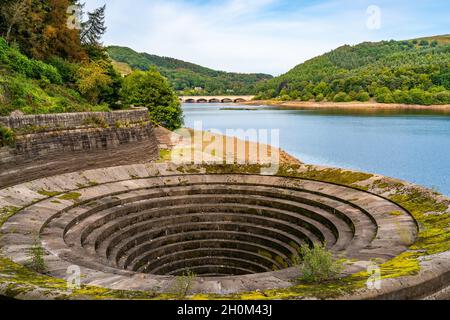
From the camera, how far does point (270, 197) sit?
2083 cm

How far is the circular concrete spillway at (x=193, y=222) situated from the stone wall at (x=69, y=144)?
284cm

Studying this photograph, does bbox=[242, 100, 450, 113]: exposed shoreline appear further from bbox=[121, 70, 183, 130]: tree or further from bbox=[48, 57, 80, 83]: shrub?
bbox=[48, 57, 80, 83]: shrub

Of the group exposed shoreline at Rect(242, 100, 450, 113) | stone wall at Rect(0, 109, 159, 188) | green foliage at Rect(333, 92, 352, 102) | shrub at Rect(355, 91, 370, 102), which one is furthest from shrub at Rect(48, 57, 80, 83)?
green foliage at Rect(333, 92, 352, 102)

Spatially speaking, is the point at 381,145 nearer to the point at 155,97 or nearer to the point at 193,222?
the point at 155,97

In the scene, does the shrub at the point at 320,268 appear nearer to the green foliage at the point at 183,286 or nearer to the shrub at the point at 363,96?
the green foliage at the point at 183,286

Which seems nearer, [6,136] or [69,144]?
[6,136]

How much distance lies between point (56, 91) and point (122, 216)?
20.0 metres

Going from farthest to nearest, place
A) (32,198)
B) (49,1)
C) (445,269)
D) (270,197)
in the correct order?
(49,1) < (270,197) < (32,198) < (445,269)

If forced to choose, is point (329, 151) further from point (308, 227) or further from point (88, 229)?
point (88, 229)

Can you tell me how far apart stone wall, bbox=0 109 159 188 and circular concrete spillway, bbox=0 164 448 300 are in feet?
9.31

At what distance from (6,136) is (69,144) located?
4.63m

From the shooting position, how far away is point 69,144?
24812mm

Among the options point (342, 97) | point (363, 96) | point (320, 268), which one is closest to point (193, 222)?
point (320, 268)
